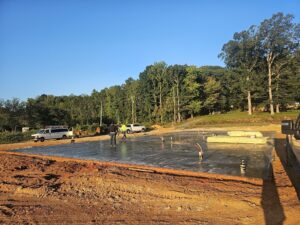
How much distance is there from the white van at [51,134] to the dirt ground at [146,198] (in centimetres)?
2509

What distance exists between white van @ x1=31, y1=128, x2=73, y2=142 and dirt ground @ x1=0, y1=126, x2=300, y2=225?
2509 centimetres

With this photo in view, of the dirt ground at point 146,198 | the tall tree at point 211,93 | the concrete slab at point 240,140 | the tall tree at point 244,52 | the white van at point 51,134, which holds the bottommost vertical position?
the dirt ground at point 146,198

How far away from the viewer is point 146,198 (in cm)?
886

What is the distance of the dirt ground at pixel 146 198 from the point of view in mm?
7039

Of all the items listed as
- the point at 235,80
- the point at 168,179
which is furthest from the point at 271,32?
the point at 168,179

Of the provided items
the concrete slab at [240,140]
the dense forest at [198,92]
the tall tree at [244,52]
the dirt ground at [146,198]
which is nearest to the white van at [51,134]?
the dense forest at [198,92]

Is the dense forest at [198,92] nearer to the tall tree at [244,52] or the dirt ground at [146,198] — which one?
the tall tree at [244,52]

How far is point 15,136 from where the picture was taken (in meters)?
41.4

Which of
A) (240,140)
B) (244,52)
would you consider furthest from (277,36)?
(240,140)

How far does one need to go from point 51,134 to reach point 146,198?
31.7 meters

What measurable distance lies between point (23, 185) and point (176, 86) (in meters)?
65.7

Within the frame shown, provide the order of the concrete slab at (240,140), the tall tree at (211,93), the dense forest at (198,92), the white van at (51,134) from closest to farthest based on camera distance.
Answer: the concrete slab at (240,140)
the white van at (51,134)
the dense forest at (198,92)
the tall tree at (211,93)

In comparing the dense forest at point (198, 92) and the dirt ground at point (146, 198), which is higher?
the dense forest at point (198, 92)

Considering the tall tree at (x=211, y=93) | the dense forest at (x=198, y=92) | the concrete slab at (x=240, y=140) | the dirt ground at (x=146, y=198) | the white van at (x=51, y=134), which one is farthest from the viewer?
the tall tree at (x=211, y=93)
